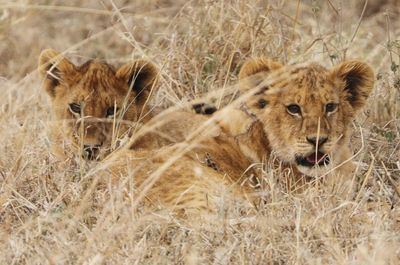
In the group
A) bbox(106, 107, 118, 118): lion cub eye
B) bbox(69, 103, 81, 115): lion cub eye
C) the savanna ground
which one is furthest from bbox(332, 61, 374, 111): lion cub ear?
bbox(69, 103, 81, 115): lion cub eye

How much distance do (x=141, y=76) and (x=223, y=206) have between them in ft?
6.11

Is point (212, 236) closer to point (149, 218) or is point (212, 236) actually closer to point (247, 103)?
point (149, 218)

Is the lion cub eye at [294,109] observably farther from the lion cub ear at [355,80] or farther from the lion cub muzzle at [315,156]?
the lion cub ear at [355,80]

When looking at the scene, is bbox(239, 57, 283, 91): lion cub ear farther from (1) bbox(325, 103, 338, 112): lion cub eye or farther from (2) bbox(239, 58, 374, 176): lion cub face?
(1) bbox(325, 103, 338, 112): lion cub eye

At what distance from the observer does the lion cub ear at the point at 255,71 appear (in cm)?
583

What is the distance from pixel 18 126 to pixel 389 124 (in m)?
2.10

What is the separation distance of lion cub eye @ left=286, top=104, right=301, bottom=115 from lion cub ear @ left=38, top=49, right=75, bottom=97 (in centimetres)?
131

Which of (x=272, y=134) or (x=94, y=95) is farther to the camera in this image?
(x=94, y=95)

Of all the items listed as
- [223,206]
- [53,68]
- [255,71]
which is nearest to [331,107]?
[255,71]

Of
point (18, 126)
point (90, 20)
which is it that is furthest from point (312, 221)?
point (90, 20)

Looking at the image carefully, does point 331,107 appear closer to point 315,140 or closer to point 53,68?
point 315,140

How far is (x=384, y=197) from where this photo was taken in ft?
16.6

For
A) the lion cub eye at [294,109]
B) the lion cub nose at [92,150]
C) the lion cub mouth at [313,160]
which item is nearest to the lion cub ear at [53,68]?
the lion cub nose at [92,150]

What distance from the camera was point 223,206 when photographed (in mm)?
4664
